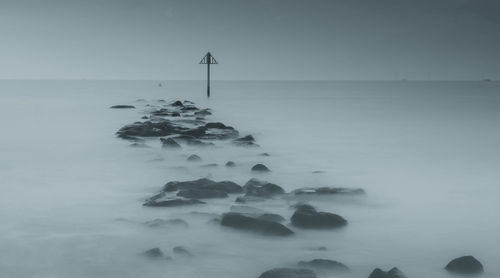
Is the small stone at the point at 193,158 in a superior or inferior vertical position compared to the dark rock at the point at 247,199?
inferior

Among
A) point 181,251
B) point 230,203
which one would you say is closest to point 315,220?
point 230,203

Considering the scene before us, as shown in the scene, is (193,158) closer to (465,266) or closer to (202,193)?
(202,193)

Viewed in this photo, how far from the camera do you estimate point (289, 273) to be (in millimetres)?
5961

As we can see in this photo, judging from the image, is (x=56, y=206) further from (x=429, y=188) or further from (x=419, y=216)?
(x=429, y=188)

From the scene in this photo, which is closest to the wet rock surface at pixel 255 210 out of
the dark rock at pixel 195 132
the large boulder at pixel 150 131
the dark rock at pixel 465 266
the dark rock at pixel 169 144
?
the dark rock at pixel 465 266

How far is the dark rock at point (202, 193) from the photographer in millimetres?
9841

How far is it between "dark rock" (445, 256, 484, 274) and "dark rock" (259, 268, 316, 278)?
5.47 feet

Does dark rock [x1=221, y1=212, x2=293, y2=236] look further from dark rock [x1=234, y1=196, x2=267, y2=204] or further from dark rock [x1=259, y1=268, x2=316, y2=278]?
dark rock [x1=259, y1=268, x2=316, y2=278]

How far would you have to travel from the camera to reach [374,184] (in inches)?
495

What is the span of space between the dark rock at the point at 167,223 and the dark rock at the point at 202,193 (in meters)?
1.42

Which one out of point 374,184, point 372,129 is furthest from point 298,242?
point 372,129

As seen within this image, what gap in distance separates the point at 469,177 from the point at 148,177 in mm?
7239

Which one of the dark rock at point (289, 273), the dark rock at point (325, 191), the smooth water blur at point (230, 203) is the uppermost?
the dark rock at point (289, 273)

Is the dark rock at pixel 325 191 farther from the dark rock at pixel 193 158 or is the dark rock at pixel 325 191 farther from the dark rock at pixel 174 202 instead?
the dark rock at pixel 193 158
